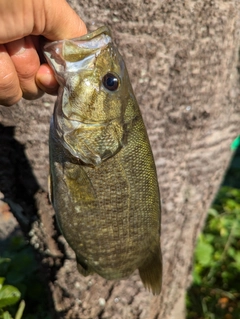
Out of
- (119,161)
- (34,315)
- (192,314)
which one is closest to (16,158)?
(119,161)

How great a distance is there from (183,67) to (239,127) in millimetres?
607

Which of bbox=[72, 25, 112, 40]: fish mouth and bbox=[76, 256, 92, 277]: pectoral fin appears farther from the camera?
bbox=[76, 256, 92, 277]: pectoral fin

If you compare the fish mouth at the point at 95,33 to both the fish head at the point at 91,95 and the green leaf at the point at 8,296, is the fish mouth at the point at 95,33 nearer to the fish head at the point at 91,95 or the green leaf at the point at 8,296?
the fish head at the point at 91,95

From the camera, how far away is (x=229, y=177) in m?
5.20

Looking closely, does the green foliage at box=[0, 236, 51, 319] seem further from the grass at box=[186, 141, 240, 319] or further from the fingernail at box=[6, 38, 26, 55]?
the fingernail at box=[6, 38, 26, 55]

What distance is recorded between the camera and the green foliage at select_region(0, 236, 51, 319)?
282 cm

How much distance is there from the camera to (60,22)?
1.35 meters

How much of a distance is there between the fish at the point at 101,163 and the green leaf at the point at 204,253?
1576 millimetres

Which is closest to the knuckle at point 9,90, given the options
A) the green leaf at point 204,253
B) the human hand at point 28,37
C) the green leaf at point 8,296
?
the human hand at point 28,37

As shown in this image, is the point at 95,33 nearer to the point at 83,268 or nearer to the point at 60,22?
the point at 60,22

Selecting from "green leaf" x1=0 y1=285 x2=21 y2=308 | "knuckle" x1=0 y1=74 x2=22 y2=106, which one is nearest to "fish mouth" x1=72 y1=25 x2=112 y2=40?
"knuckle" x1=0 y1=74 x2=22 y2=106

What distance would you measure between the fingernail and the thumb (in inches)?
3.2

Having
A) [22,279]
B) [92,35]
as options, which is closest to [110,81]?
[92,35]

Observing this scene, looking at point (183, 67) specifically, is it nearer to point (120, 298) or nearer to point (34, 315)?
point (120, 298)
